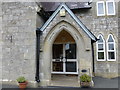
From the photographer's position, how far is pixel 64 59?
10297 millimetres

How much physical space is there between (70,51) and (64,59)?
0.75m

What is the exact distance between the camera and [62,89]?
279 inches

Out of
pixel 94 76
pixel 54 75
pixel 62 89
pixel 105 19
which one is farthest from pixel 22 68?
pixel 105 19

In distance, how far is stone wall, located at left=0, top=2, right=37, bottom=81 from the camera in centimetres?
773

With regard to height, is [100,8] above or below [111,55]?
above

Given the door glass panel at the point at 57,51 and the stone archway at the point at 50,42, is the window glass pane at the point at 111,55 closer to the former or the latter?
the door glass panel at the point at 57,51

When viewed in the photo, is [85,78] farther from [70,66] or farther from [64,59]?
[64,59]

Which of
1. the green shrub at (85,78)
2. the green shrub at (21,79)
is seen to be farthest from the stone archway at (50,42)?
the green shrub at (21,79)

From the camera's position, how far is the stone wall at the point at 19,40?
25.4 ft

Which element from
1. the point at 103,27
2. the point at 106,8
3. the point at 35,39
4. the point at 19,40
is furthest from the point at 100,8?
the point at 19,40

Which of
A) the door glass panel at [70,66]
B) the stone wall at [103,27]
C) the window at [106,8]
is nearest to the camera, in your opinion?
the door glass panel at [70,66]

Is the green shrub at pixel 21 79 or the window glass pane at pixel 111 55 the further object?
the window glass pane at pixel 111 55

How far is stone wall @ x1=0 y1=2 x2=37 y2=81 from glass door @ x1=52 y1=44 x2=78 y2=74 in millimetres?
3089

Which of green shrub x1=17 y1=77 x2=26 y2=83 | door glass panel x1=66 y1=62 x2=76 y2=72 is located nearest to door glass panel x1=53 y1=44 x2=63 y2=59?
door glass panel x1=66 y1=62 x2=76 y2=72
